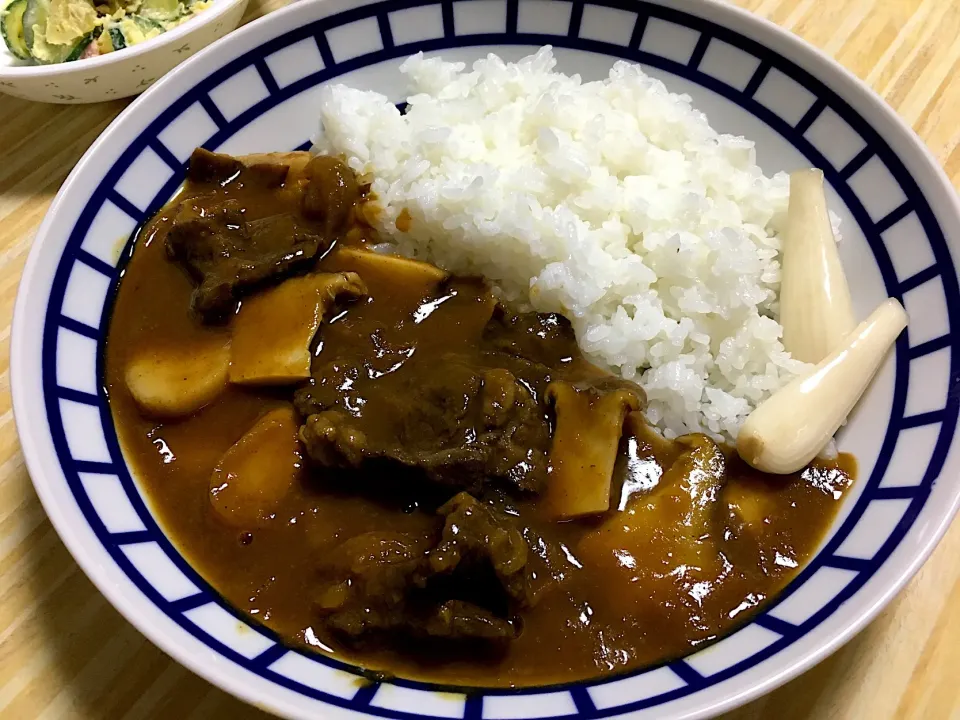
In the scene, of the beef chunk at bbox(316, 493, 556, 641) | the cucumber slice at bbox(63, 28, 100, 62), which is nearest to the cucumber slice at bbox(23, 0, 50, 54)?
the cucumber slice at bbox(63, 28, 100, 62)

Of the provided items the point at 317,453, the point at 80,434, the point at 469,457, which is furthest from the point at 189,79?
the point at 469,457

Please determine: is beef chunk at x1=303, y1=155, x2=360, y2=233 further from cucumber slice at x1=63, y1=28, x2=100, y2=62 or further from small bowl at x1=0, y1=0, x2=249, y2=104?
cucumber slice at x1=63, y1=28, x2=100, y2=62

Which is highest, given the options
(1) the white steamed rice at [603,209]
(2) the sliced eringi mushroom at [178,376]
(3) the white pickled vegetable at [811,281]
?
(3) the white pickled vegetable at [811,281]

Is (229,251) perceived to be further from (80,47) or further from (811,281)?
(811,281)

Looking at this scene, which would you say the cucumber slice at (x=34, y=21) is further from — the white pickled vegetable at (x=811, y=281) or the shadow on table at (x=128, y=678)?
the white pickled vegetable at (x=811, y=281)

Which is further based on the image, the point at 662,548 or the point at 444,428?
the point at 444,428

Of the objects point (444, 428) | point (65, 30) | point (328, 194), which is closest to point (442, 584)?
point (444, 428)

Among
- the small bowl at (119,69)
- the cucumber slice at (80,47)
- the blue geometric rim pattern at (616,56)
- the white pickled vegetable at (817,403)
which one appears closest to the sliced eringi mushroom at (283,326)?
the blue geometric rim pattern at (616,56)
